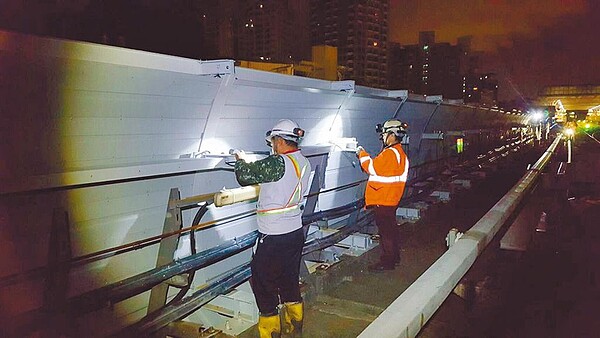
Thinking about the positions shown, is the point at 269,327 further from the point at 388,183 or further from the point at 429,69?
the point at 429,69

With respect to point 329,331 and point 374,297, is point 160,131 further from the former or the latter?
point 374,297

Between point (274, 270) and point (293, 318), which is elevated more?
point (274, 270)

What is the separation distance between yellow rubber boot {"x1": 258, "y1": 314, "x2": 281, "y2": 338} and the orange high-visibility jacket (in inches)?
94.5

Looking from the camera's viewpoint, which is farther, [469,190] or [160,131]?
[469,190]

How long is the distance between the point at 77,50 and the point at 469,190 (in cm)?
982

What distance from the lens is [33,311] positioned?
3305mm

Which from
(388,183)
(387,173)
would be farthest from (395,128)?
(388,183)

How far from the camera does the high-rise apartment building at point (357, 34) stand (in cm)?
11444

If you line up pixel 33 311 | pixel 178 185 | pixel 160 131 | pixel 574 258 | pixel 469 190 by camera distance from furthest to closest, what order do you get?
1. pixel 469 190
2. pixel 574 258
3. pixel 178 185
4. pixel 160 131
5. pixel 33 311

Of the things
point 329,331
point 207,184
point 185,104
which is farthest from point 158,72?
point 329,331

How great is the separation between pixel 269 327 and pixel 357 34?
117958 mm

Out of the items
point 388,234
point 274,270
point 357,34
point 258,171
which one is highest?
point 357,34

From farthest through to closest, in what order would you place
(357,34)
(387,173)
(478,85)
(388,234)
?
(478,85), (357,34), (388,234), (387,173)

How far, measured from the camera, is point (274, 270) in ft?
13.0
